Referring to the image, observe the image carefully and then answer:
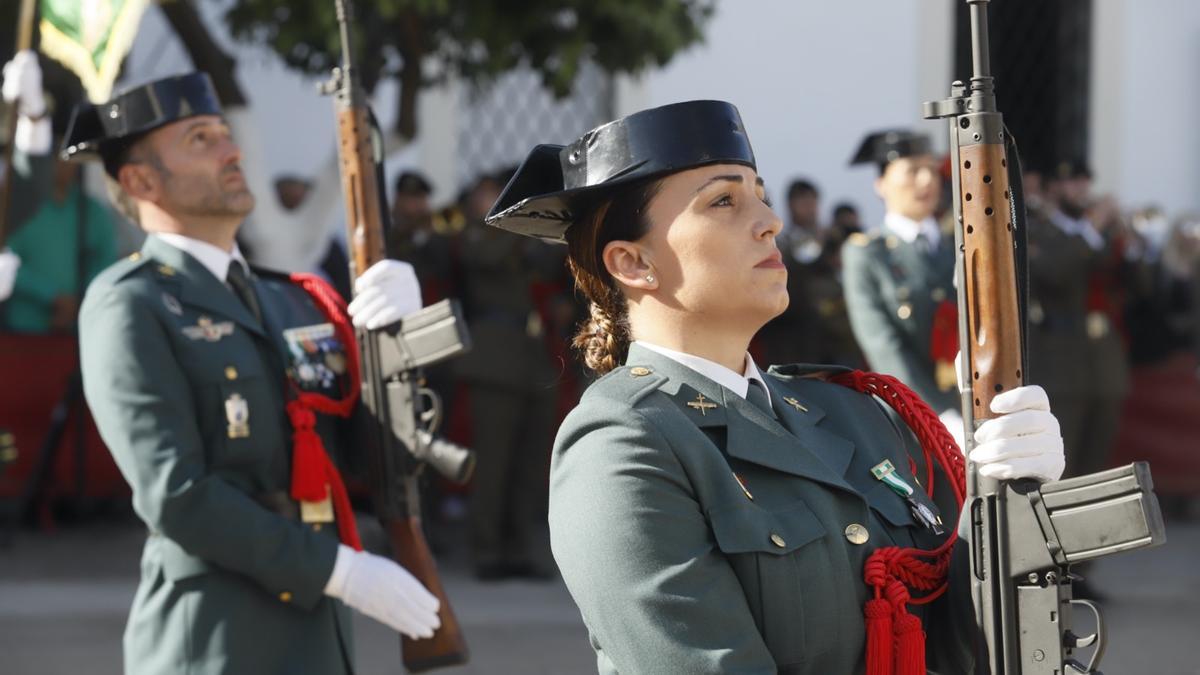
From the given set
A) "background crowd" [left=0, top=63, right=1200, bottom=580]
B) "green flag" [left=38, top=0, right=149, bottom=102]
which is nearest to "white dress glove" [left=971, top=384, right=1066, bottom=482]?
"green flag" [left=38, top=0, right=149, bottom=102]

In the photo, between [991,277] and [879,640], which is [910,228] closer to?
[991,277]

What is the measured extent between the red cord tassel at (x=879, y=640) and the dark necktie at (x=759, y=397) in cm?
32

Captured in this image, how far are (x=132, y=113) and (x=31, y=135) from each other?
1.76 meters

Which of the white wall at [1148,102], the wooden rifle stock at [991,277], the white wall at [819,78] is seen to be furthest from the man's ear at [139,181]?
the white wall at [1148,102]

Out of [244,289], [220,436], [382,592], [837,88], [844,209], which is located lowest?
[382,592]

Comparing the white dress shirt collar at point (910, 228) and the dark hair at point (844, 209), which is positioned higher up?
the white dress shirt collar at point (910, 228)

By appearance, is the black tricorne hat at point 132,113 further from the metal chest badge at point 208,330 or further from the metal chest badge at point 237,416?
the metal chest badge at point 237,416

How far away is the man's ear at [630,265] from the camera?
2473 millimetres

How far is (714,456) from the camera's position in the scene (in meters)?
2.33

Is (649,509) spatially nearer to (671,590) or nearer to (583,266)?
(671,590)

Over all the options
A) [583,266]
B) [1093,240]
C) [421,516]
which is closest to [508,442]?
[1093,240]

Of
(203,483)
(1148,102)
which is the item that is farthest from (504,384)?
(1148,102)

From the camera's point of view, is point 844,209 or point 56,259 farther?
point 844,209

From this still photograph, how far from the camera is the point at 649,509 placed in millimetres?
2236
